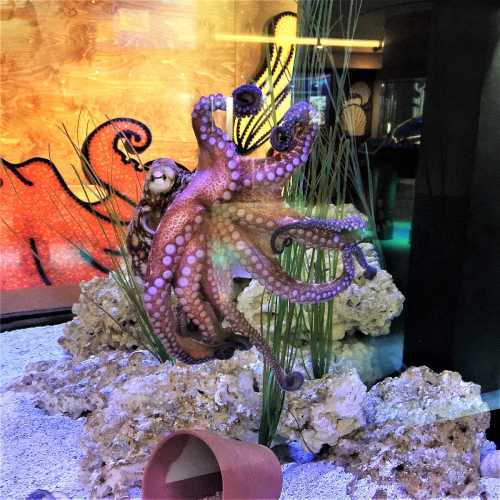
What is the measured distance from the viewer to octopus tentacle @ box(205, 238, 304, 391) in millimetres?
855

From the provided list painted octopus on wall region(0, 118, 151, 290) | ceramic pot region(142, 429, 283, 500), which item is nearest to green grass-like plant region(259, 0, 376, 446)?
ceramic pot region(142, 429, 283, 500)

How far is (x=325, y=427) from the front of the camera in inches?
43.9

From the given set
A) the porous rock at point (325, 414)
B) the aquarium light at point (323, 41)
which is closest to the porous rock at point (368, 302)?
the porous rock at point (325, 414)

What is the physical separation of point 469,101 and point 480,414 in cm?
82

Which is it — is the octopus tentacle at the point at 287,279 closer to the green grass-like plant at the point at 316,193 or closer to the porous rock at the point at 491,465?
the green grass-like plant at the point at 316,193

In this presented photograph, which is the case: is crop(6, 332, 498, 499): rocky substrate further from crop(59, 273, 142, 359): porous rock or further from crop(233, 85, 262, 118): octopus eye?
crop(233, 85, 262, 118): octopus eye

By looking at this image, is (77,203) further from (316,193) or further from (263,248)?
(263,248)

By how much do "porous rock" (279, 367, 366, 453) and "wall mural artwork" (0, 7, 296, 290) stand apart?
73 cm

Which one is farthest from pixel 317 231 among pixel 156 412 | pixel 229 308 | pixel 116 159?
pixel 116 159

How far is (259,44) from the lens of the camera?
57.9 inches

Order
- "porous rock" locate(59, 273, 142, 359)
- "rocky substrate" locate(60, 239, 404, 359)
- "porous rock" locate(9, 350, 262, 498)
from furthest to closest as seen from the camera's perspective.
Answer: "porous rock" locate(59, 273, 142, 359) < "rocky substrate" locate(60, 239, 404, 359) < "porous rock" locate(9, 350, 262, 498)

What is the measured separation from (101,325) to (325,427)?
91cm

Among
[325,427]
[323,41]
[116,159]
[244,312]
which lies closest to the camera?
[325,427]

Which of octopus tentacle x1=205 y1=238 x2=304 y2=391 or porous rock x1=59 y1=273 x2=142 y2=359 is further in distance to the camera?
porous rock x1=59 y1=273 x2=142 y2=359
